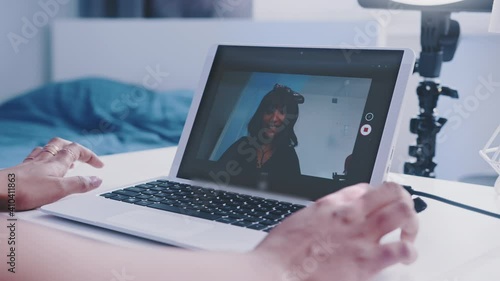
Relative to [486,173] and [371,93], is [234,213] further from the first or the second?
[486,173]

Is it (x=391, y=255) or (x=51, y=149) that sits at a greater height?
(x=51, y=149)

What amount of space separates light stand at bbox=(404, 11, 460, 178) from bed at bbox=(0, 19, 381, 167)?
0.96 meters

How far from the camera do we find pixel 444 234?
2.25ft

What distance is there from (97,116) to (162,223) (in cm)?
190

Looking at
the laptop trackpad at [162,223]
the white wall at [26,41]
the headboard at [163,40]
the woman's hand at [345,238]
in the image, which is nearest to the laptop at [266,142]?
the laptop trackpad at [162,223]

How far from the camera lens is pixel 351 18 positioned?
2346 mm

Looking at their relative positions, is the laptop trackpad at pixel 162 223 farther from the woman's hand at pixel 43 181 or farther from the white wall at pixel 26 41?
the white wall at pixel 26 41

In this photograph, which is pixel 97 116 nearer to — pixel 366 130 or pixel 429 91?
pixel 429 91

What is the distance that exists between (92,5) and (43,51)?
39 centimetres

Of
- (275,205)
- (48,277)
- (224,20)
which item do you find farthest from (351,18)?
(48,277)

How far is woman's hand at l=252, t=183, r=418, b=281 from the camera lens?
493mm

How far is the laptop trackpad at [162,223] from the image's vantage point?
2.03ft

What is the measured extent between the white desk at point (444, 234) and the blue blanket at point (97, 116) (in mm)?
1146

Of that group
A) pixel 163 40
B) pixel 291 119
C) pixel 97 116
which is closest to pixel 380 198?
pixel 291 119
